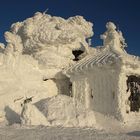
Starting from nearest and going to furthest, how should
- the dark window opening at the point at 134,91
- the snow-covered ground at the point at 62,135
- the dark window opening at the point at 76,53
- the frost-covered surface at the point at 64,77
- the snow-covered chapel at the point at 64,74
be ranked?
the snow-covered ground at the point at 62,135, the frost-covered surface at the point at 64,77, the snow-covered chapel at the point at 64,74, the dark window opening at the point at 134,91, the dark window opening at the point at 76,53

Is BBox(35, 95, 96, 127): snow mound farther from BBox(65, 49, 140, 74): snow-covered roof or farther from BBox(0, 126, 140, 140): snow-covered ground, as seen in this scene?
BBox(0, 126, 140, 140): snow-covered ground

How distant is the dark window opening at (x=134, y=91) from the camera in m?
16.6

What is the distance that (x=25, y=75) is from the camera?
57.4ft

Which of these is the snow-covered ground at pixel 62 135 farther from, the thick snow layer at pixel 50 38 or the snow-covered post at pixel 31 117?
the thick snow layer at pixel 50 38

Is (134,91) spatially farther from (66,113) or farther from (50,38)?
(50,38)

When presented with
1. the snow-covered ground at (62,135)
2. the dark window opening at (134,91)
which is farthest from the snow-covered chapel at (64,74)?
the snow-covered ground at (62,135)

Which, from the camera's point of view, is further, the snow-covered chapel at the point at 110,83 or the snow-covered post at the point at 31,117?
the snow-covered chapel at the point at 110,83

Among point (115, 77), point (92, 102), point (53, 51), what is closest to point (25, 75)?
point (53, 51)

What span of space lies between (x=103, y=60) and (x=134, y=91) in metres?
2.48

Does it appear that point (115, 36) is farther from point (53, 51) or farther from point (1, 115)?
point (1, 115)

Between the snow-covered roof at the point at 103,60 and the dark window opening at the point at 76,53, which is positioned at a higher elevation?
the dark window opening at the point at 76,53

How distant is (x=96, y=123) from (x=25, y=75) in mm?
4821

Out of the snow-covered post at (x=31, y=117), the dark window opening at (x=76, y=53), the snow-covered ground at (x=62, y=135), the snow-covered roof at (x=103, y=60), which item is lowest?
the snow-covered ground at (x=62, y=135)

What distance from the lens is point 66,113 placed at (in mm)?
13977
